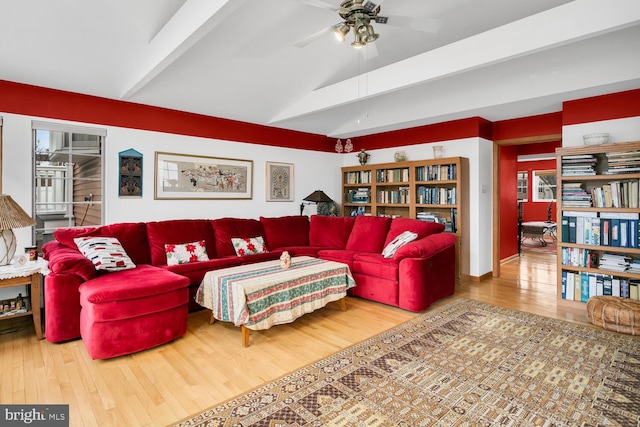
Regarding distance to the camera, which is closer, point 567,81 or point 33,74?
point 33,74

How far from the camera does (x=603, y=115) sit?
3.75m

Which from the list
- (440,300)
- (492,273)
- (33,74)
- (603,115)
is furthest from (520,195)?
(33,74)

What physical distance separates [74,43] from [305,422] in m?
3.66

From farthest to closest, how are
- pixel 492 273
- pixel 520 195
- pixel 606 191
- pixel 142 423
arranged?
1. pixel 520 195
2. pixel 492 273
3. pixel 606 191
4. pixel 142 423

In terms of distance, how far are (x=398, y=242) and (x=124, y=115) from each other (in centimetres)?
364

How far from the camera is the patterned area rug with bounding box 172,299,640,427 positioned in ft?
6.07

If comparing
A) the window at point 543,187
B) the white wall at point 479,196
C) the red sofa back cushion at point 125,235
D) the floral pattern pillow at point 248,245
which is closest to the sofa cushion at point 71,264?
the red sofa back cushion at point 125,235

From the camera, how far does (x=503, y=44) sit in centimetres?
289

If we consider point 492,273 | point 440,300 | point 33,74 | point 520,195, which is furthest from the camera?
point 520,195

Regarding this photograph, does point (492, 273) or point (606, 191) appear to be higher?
point (606, 191)

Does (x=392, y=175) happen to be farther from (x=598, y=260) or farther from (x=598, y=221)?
(x=598, y=260)

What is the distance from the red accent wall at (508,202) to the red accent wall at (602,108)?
2.00 meters

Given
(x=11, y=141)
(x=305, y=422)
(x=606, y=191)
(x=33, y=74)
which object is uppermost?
(x=33, y=74)

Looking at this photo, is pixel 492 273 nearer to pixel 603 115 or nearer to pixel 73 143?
pixel 603 115
